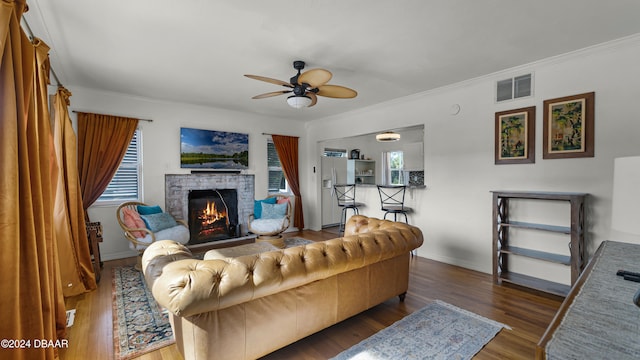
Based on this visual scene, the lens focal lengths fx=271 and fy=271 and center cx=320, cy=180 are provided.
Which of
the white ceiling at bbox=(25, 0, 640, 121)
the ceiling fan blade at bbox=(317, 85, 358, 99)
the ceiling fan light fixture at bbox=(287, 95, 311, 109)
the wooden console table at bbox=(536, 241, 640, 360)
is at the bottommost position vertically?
the wooden console table at bbox=(536, 241, 640, 360)

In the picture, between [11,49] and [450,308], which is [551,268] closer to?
[450,308]

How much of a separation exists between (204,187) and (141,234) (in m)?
1.51

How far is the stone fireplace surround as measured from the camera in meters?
4.83

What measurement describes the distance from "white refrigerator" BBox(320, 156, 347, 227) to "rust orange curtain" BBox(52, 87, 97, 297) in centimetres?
447

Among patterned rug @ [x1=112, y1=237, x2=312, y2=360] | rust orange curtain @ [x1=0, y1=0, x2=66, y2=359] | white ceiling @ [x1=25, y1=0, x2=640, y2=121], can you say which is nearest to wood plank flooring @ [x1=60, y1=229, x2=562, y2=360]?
patterned rug @ [x1=112, y1=237, x2=312, y2=360]

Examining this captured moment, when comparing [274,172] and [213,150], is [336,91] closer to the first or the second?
[213,150]

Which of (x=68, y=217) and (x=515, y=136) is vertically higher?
(x=515, y=136)

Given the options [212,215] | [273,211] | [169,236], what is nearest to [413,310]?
[273,211]

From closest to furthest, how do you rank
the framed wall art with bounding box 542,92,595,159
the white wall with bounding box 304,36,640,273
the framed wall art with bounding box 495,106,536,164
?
the white wall with bounding box 304,36,640,273, the framed wall art with bounding box 542,92,595,159, the framed wall art with bounding box 495,106,536,164

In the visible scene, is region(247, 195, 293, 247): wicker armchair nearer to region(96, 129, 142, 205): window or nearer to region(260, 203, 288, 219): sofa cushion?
region(260, 203, 288, 219): sofa cushion

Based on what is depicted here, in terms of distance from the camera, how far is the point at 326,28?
2.42 m

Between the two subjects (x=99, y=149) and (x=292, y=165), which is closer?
(x=99, y=149)

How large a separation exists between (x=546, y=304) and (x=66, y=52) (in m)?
5.66

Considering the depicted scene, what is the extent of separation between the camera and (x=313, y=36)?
255cm
